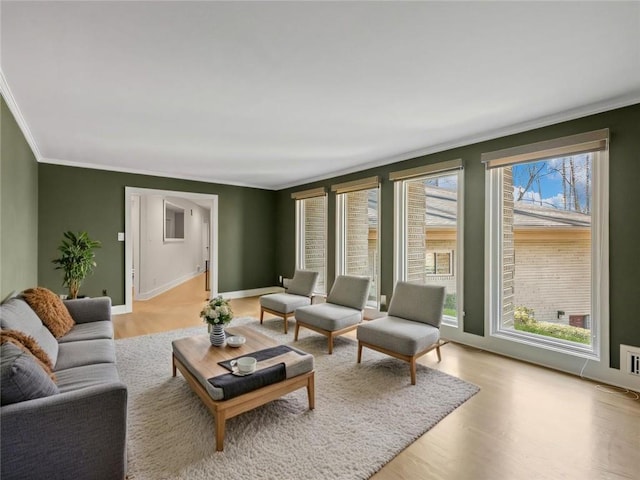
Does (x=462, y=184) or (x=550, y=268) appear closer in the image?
(x=550, y=268)

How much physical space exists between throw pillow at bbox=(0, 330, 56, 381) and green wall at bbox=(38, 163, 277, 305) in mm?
3582

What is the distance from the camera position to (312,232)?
20.5ft

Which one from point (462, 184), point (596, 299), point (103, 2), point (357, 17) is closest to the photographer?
point (103, 2)

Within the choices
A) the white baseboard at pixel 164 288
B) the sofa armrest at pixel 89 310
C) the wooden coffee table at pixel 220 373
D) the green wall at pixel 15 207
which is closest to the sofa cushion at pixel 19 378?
the wooden coffee table at pixel 220 373

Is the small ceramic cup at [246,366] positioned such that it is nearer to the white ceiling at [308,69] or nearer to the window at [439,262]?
the white ceiling at [308,69]

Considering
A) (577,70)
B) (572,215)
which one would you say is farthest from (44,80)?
(572,215)

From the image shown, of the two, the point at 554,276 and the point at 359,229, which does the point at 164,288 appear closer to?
the point at 359,229

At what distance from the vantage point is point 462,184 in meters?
3.79

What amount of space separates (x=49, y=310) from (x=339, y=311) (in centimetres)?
281

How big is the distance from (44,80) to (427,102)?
2987 millimetres

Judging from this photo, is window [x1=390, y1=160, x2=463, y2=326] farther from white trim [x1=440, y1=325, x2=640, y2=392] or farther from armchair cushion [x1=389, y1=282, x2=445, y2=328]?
armchair cushion [x1=389, y1=282, x2=445, y2=328]

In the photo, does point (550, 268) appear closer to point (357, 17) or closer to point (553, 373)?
point (553, 373)

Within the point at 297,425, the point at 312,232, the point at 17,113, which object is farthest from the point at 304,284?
the point at 17,113

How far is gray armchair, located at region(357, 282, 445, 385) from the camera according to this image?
2.82 metres
